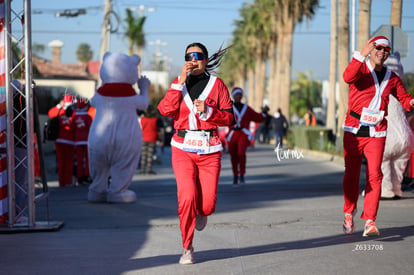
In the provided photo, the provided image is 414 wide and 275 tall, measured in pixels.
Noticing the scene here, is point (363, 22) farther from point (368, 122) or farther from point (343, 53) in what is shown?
point (368, 122)

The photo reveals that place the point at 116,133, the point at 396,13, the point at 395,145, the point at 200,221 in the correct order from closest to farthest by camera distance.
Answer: the point at 200,221
the point at 395,145
the point at 116,133
the point at 396,13

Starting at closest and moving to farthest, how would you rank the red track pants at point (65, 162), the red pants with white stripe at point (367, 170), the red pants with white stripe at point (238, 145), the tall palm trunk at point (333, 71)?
1. the red pants with white stripe at point (367, 170)
2. the red pants with white stripe at point (238, 145)
3. the red track pants at point (65, 162)
4. the tall palm trunk at point (333, 71)

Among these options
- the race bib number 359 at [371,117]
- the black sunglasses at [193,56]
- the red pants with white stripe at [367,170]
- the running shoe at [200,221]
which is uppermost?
the black sunglasses at [193,56]

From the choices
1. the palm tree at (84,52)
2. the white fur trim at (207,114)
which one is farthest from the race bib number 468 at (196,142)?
the palm tree at (84,52)

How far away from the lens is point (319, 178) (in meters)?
17.8

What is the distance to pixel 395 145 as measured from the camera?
479 inches

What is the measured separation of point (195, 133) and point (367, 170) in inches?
91.0

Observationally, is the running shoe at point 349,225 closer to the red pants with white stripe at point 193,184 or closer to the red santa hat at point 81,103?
the red pants with white stripe at point 193,184

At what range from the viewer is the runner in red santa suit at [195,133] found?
717 cm

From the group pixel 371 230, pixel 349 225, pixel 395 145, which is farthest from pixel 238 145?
pixel 371 230

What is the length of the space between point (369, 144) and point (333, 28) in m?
26.0

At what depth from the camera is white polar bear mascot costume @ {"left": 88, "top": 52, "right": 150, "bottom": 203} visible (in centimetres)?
1277

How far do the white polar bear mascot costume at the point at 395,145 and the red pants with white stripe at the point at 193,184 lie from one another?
548 centimetres

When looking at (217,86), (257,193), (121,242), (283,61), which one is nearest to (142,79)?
(257,193)
